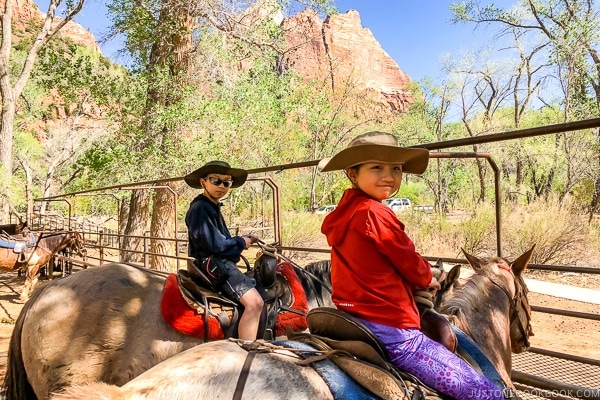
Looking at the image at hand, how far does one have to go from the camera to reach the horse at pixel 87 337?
3.12 metres

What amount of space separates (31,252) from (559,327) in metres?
12.6

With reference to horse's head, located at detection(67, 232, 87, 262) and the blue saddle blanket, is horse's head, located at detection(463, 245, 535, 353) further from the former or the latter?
horse's head, located at detection(67, 232, 87, 262)

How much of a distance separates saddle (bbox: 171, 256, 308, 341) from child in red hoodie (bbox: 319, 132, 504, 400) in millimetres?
1659

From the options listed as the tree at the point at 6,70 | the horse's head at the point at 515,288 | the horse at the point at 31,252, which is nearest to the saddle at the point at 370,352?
the horse's head at the point at 515,288

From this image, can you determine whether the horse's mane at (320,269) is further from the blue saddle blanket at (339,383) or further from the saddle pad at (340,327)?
the blue saddle blanket at (339,383)

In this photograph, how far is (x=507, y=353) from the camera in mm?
2457

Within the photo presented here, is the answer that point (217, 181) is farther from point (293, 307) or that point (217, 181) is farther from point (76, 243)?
point (76, 243)

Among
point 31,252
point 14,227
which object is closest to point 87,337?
point 31,252

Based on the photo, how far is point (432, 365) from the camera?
5.60ft

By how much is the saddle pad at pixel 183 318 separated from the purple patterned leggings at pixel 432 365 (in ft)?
5.93

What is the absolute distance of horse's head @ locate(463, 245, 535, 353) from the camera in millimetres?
2607

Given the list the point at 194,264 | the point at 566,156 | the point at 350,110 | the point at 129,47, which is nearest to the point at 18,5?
the point at 350,110

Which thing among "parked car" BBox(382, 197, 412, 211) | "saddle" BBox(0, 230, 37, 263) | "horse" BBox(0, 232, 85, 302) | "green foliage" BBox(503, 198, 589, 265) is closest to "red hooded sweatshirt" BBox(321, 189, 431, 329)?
"parked car" BBox(382, 197, 412, 211)

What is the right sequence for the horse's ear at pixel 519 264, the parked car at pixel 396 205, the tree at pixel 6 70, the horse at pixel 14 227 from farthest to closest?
the tree at pixel 6 70 → the horse at pixel 14 227 → the parked car at pixel 396 205 → the horse's ear at pixel 519 264
